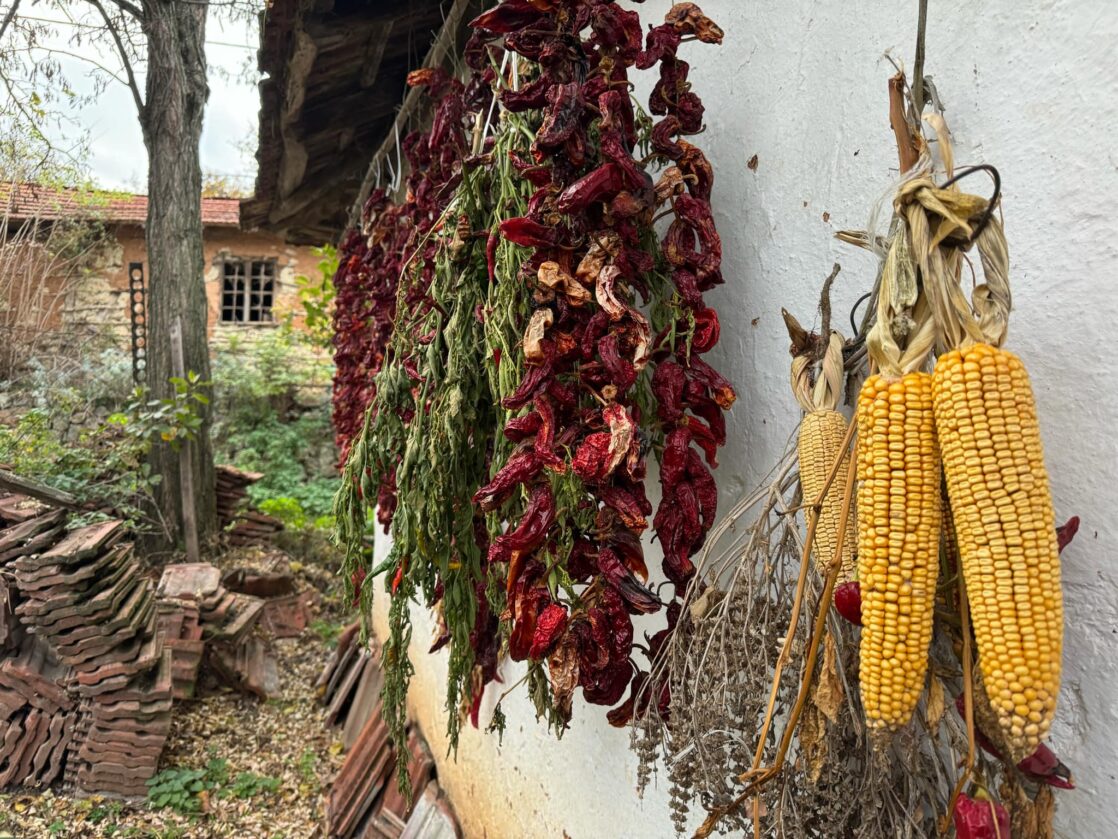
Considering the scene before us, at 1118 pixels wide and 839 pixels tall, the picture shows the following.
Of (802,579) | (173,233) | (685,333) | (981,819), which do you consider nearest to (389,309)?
(685,333)

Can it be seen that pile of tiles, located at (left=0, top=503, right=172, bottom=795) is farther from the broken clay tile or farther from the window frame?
the window frame

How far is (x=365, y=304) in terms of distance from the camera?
436cm

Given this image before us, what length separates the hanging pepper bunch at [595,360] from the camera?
1312 mm

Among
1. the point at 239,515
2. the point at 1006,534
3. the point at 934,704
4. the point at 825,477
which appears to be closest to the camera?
the point at 1006,534

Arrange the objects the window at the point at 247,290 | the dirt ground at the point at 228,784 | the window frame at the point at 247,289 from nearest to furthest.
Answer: the dirt ground at the point at 228,784 < the window frame at the point at 247,289 < the window at the point at 247,290

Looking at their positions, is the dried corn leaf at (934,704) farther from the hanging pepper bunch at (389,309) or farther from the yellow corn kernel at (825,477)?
the hanging pepper bunch at (389,309)

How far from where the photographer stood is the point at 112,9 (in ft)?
25.0

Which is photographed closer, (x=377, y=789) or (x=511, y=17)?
(x=511, y=17)

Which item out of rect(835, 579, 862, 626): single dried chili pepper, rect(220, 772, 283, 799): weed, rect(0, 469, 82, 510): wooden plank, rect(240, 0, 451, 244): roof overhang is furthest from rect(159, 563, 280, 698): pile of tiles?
rect(835, 579, 862, 626): single dried chili pepper

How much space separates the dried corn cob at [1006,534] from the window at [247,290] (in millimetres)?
13523

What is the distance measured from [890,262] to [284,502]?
887cm

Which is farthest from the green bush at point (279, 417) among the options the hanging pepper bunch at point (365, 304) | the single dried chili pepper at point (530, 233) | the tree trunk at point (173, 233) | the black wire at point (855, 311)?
the black wire at point (855, 311)

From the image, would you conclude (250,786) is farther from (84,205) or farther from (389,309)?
(84,205)

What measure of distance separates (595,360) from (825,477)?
49cm
